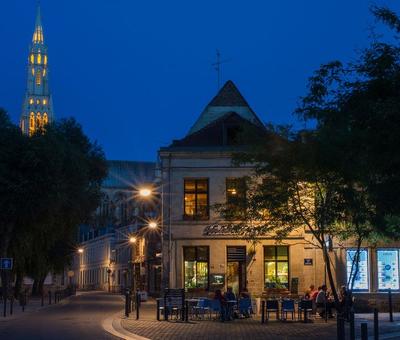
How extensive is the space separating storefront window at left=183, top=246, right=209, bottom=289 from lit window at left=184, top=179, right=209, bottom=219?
79.6 inches

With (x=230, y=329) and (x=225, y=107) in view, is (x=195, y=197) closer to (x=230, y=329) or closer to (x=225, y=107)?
(x=225, y=107)

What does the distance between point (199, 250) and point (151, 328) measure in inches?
633

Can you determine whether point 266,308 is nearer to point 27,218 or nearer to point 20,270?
point 27,218

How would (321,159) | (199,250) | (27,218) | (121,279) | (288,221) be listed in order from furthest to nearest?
(121,279) → (27,218) → (199,250) → (288,221) → (321,159)

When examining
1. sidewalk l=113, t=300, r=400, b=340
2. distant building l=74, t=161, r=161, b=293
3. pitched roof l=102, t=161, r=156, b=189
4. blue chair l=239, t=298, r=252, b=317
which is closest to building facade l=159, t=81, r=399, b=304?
distant building l=74, t=161, r=161, b=293

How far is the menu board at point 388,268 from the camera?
38.9 m

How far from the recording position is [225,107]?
5162 centimetres

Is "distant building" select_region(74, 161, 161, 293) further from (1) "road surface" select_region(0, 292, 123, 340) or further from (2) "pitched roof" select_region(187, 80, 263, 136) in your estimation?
(1) "road surface" select_region(0, 292, 123, 340)

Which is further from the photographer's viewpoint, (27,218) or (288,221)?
(27,218)

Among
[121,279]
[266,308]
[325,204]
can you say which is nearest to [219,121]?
[266,308]

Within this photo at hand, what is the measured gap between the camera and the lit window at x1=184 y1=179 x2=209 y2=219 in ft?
138

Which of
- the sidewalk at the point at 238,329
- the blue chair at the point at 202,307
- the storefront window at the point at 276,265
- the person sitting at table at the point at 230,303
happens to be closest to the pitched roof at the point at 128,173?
the storefront window at the point at 276,265

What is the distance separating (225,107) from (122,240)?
42.7 m

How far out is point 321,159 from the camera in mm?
21344
